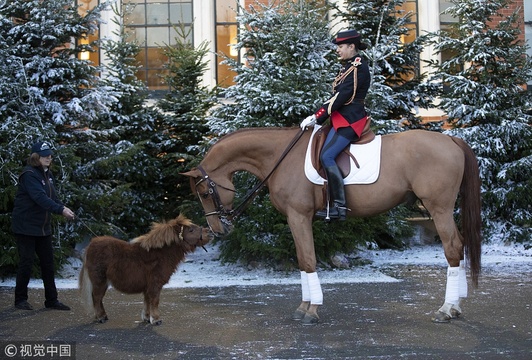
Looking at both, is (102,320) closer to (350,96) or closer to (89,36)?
(350,96)

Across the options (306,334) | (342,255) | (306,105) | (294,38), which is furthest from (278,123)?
(306,334)

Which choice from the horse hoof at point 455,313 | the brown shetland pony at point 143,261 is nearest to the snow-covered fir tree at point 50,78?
the brown shetland pony at point 143,261

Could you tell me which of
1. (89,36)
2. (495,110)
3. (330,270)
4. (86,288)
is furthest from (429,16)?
(86,288)

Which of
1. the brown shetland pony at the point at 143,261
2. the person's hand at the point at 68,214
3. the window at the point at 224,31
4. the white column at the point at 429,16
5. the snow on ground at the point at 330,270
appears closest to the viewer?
the brown shetland pony at the point at 143,261

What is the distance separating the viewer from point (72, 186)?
1093cm

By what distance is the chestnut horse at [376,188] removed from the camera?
7.39 m

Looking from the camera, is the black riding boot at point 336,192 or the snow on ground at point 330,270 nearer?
the black riding boot at point 336,192

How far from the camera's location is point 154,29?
58.2ft

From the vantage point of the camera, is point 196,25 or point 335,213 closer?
point 335,213

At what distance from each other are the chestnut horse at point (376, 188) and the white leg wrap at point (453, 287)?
0.03 ft

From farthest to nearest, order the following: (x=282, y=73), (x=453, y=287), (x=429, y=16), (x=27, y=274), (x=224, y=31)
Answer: (x=224, y=31), (x=429, y=16), (x=282, y=73), (x=27, y=274), (x=453, y=287)

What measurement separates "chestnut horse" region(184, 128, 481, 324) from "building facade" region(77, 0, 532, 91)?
9.63 metres

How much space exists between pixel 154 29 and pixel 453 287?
1268 centimetres

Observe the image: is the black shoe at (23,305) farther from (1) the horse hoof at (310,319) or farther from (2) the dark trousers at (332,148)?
(2) the dark trousers at (332,148)
